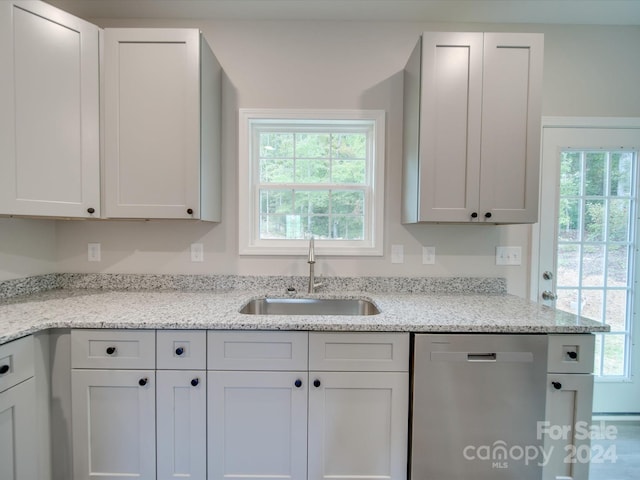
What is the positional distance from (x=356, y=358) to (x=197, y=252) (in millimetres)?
1286

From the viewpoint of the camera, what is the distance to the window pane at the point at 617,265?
2.03 metres

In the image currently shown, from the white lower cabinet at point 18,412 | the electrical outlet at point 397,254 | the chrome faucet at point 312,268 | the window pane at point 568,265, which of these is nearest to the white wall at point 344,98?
the electrical outlet at point 397,254

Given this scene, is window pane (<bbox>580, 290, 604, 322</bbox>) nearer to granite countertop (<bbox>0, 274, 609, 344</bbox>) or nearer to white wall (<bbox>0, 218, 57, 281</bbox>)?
granite countertop (<bbox>0, 274, 609, 344</bbox>)

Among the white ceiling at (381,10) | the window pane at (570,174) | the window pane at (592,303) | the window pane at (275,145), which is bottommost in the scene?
the window pane at (592,303)

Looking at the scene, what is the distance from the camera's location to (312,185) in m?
2.07

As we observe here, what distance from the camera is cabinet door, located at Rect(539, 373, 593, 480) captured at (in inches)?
51.6

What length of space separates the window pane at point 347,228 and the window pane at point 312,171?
30cm

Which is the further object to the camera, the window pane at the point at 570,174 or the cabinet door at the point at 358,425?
the window pane at the point at 570,174

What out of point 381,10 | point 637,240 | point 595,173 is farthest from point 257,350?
point 637,240

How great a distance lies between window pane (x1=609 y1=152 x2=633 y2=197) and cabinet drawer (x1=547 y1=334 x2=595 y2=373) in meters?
1.33

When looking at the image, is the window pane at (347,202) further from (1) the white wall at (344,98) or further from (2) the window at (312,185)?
(1) the white wall at (344,98)

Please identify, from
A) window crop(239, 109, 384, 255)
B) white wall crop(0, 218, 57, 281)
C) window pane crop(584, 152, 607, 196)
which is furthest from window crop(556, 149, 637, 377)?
white wall crop(0, 218, 57, 281)

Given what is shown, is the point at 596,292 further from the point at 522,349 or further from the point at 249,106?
the point at 249,106

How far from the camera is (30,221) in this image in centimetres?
181
